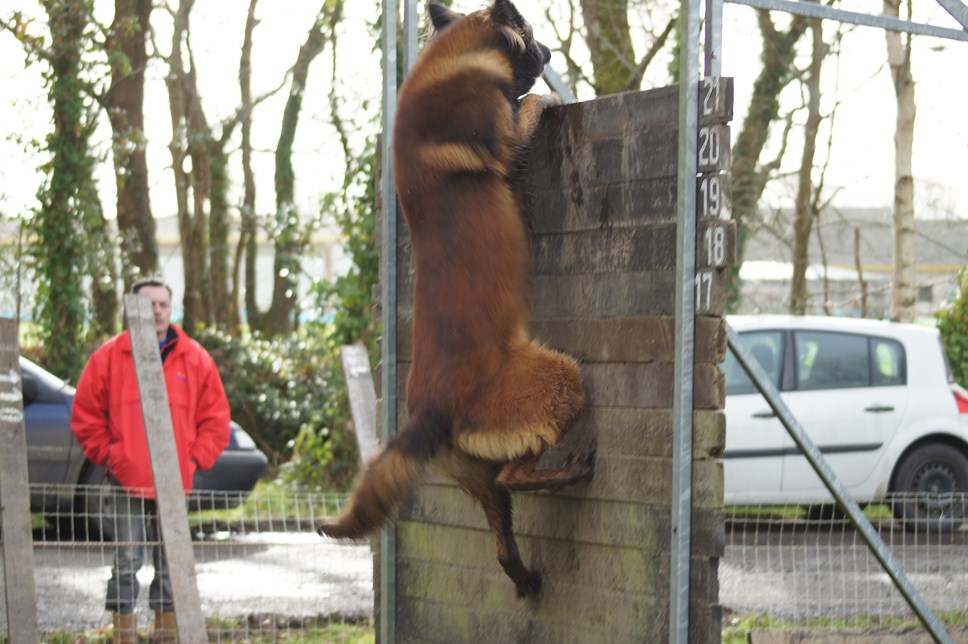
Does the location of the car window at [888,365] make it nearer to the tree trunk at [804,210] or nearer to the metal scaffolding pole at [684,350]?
the metal scaffolding pole at [684,350]

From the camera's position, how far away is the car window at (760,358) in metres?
10.5

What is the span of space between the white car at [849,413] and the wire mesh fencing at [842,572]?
0.47 metres

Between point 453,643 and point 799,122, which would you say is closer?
point 453,643

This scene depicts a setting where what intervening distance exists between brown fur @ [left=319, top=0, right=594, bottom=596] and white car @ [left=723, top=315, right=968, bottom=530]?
6.66m

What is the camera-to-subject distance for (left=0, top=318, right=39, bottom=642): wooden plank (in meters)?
5.63

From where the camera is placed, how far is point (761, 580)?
8.31 m

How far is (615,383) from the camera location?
384 centimetres

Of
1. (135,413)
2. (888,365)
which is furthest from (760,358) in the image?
(135,413)

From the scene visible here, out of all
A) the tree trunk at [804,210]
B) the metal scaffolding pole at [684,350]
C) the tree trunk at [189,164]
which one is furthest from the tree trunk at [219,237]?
the metal scaffolding pole at [684,350]

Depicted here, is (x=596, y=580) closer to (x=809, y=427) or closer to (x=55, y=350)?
(x=809, y=427)

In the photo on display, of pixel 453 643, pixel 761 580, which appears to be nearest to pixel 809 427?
pixel 761 580

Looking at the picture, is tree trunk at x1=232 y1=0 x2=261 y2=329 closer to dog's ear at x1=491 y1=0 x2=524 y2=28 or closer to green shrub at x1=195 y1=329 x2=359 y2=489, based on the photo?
green shrub at x1=195 y1=329 x2=359 y2=489

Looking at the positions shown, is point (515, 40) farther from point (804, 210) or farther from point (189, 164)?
point (189, 164)

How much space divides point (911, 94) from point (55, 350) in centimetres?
1135
